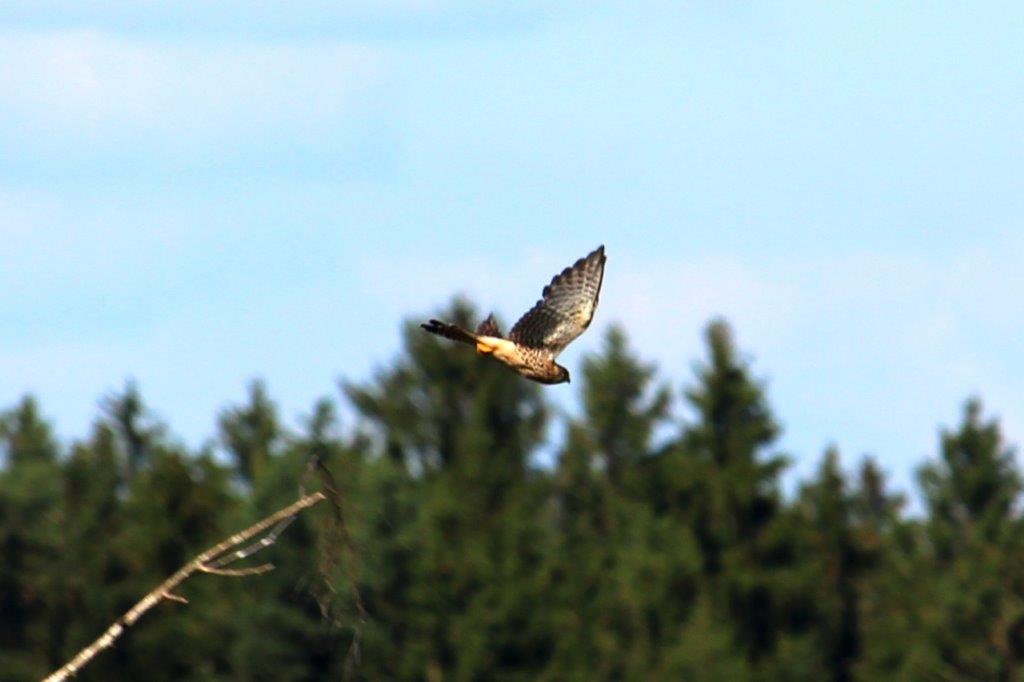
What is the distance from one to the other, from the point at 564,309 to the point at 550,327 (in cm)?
26

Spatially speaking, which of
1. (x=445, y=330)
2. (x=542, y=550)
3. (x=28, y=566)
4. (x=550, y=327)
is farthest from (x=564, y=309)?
(x=28, y=566)

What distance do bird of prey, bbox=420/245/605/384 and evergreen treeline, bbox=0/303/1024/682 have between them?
57.0m

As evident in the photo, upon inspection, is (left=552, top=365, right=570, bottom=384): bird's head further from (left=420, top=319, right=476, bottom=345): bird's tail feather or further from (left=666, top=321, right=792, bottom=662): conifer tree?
(left=666, top=321, right=792, bottom=662): conifer tree

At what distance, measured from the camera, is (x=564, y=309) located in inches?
679

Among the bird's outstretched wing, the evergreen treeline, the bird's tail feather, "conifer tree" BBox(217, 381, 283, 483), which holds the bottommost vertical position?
the bird's tail feather

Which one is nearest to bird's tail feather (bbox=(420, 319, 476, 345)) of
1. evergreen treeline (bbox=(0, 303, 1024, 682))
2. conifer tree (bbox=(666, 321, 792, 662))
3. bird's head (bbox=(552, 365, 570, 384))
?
bird's head (bbox=(552, 365, 570, 384))

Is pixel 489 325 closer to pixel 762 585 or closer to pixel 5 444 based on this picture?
pixel 762 585

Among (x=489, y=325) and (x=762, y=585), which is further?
(x=762, y=585)

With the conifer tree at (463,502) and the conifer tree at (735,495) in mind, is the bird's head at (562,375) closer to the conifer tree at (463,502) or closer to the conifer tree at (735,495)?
the conifer tree at (463,502)

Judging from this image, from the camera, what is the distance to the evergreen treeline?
81.7 metres

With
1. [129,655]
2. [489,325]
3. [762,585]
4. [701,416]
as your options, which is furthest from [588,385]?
[489,325]

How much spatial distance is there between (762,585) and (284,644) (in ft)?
58.2

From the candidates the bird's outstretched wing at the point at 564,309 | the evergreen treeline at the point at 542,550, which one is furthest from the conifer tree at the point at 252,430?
the bird's outstretched wing at the point at 564,309

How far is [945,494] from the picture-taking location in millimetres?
95375
